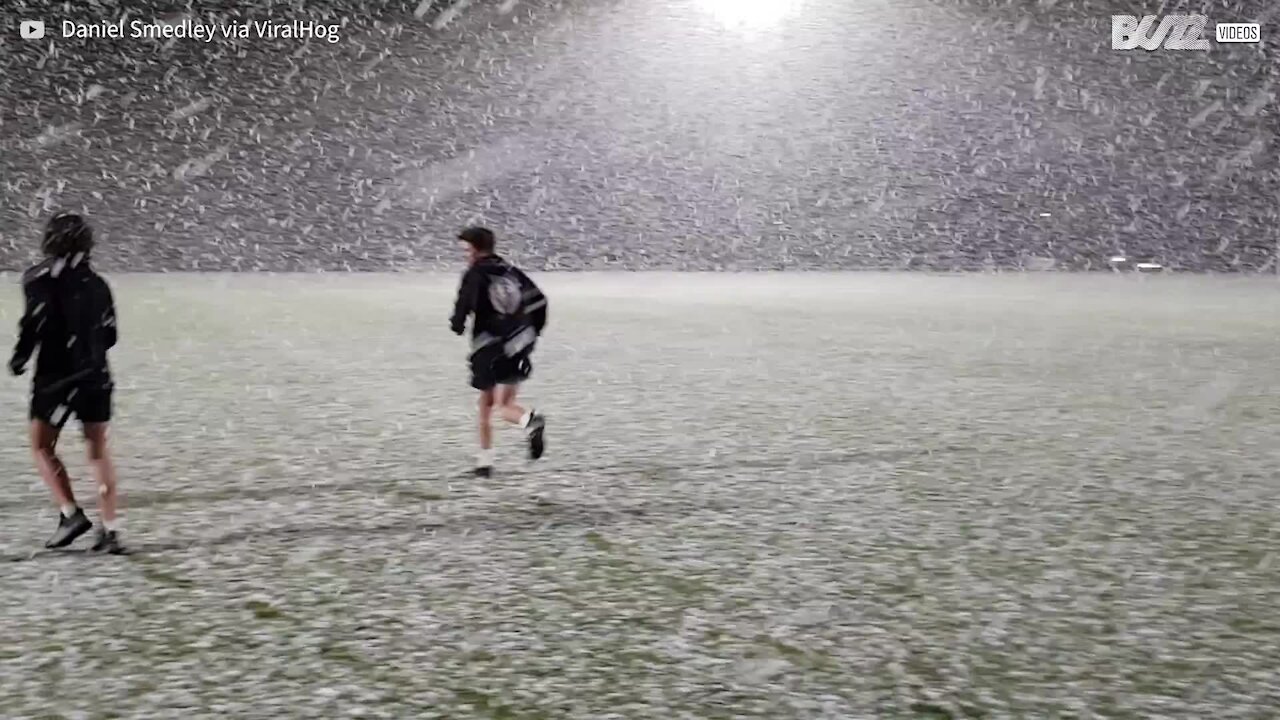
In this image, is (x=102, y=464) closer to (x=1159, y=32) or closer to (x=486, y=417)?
(x=486, y=417)

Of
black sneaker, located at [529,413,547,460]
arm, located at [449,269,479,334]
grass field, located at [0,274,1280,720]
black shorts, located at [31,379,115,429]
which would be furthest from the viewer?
black sneaker, located at [529,413,547,460]

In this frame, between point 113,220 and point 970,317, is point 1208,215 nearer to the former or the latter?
point 970,317

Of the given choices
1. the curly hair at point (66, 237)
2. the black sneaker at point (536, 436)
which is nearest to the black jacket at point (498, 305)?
the black sneaker at point (536, 436)

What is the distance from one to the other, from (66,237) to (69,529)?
905 mm

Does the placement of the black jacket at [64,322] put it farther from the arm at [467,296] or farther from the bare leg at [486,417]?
the bare leg at [486,417]

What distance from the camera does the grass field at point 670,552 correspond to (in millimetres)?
2766

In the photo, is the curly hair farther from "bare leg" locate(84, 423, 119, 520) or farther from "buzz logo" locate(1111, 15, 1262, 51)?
"buzz logo" locate(1111, 15, 1262, 51)

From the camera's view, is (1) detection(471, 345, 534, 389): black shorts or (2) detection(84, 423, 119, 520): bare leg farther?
(1) detection(471, 345, 534, 389): black shorts

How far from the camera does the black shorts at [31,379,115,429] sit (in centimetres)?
357

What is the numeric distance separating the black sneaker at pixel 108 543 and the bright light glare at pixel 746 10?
2770 centimetres

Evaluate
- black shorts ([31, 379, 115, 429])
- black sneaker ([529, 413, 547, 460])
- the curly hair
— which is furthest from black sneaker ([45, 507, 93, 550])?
black sneaker ([529, 413, 547, 460])

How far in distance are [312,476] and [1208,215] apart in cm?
2649

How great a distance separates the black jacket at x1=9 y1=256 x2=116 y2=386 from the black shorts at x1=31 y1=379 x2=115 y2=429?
0.09 feet

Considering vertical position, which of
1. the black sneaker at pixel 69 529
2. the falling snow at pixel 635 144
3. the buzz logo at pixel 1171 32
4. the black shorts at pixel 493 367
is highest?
the buzz logo at pixel 1171 32
